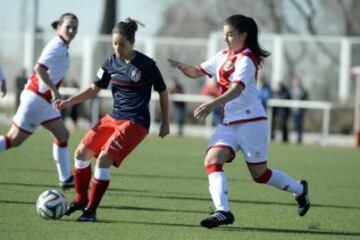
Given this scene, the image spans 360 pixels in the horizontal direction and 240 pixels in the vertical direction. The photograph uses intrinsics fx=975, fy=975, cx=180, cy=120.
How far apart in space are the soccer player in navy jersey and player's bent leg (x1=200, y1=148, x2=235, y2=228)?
761 mm

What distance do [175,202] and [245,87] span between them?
2.78 m

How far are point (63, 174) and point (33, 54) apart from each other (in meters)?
21.7

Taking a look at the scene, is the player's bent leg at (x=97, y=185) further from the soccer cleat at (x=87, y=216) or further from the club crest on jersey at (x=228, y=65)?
the club crest on jersey at (x=228, y=65)

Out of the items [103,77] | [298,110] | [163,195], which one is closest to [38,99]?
[163,195]

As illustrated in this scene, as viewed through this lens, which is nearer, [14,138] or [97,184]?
[97,184]

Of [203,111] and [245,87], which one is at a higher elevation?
[245,87]

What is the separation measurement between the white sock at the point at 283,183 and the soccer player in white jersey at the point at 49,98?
9.17ft

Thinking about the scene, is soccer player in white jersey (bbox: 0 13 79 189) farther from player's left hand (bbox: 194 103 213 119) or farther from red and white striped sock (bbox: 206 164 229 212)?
player's left hand (bbox: 194 103 213 119)

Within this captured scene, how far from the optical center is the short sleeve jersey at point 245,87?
9016mm

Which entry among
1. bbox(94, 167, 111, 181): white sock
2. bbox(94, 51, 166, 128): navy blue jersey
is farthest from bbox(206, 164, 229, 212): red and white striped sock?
bbox(94, 167, 111, 181): white sock

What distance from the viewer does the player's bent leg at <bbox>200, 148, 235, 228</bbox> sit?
8.84 metres

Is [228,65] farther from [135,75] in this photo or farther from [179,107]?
[179,107]

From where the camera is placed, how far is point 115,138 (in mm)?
9398

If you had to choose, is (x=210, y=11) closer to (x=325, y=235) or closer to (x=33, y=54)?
(x=33, y=54)
